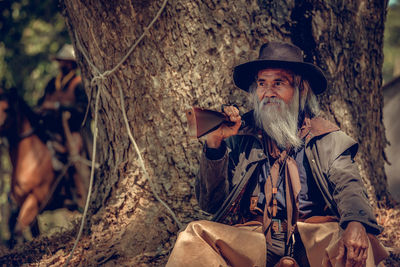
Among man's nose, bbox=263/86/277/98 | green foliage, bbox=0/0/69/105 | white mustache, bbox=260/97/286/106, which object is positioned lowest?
white mustache, bbox=260/97/286/106

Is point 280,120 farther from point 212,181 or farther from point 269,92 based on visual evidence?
point 212,181

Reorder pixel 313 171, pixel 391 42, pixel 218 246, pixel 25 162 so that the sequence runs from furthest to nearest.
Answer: pixel 391 42
pixel 25 162
pixel 313 171
pixel 218 246

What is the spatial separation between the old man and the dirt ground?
0.94 metres

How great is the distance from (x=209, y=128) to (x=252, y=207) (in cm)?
66

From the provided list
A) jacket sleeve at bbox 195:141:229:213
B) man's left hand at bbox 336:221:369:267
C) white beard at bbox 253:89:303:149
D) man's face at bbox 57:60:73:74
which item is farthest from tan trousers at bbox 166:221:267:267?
man's face at bbox 57:60:73:74

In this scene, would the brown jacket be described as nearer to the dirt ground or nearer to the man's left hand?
the man's left hand

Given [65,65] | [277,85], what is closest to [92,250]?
[277,85]

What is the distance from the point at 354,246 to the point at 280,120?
3.12 ft

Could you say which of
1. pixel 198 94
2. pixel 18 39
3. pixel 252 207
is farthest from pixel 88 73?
pixel 18 39

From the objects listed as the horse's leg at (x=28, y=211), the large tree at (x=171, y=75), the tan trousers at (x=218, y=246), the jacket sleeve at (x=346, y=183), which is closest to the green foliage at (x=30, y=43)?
the horse's leg at (x=28, y=211)

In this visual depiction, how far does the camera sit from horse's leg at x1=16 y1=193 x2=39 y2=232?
22.3 feet

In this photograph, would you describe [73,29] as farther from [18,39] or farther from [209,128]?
[18,39]

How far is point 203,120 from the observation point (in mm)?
2904

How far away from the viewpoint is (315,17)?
3.90 m
